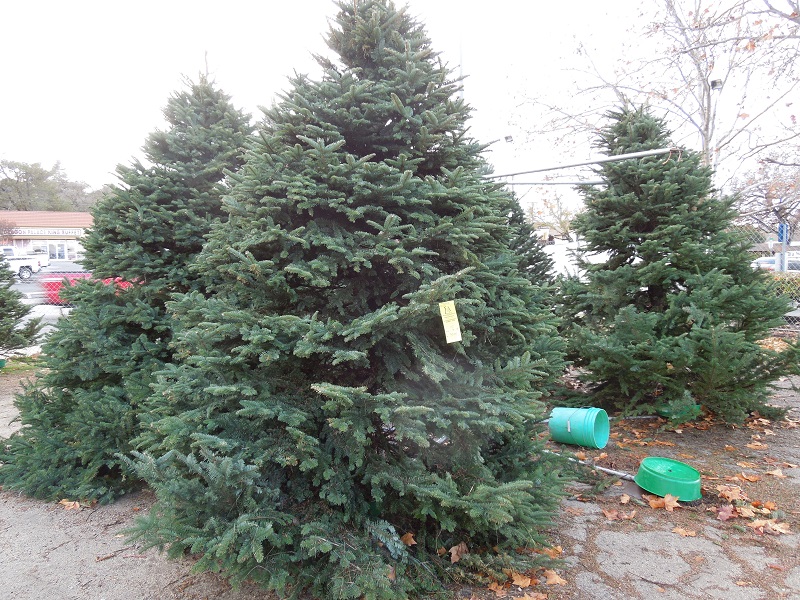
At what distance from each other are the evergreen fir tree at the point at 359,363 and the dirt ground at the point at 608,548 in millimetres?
433

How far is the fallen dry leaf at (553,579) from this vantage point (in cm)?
260

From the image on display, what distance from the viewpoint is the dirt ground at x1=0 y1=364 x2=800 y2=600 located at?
2550 mm

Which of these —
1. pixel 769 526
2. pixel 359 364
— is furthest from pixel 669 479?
pixel 359 364

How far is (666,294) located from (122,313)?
5059mm

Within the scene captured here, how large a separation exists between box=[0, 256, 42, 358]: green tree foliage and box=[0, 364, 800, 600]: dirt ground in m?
4.52

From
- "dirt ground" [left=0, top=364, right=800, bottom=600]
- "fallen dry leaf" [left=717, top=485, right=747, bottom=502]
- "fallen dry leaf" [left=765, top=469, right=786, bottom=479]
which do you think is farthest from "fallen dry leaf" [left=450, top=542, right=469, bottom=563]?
"fallen dry leaf" [left=765, top=469, right=786, bottom=479]

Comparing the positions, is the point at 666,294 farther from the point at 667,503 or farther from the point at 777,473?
the point at 667,503

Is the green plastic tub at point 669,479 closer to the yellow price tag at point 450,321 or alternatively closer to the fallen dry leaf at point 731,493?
the fallen dry leaf at point 731,493

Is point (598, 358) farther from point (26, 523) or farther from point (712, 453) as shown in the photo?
point (26, 523)

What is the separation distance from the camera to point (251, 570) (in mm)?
2107

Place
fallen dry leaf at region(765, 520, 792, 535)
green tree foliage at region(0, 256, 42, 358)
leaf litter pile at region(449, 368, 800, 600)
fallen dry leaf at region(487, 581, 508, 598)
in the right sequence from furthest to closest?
green tree foliage at region(0, 256, 42, 358), fallen dry leaf at region(765, 520, 792, 535), leaf litter pile at region(449, 368, 800, 600), fallen dry leaf at region(487, 581, 508, 598)

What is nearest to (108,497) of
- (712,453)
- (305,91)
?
(305,91)

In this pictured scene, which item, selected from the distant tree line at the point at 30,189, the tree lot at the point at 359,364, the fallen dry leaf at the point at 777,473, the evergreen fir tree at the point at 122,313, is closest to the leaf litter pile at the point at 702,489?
the fallen dry leaf at the point at 777,473

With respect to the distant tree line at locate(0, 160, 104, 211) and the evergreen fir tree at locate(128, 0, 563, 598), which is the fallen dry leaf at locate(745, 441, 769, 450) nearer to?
the evergreen fir tree at locate(128, 0, 563, 598)
